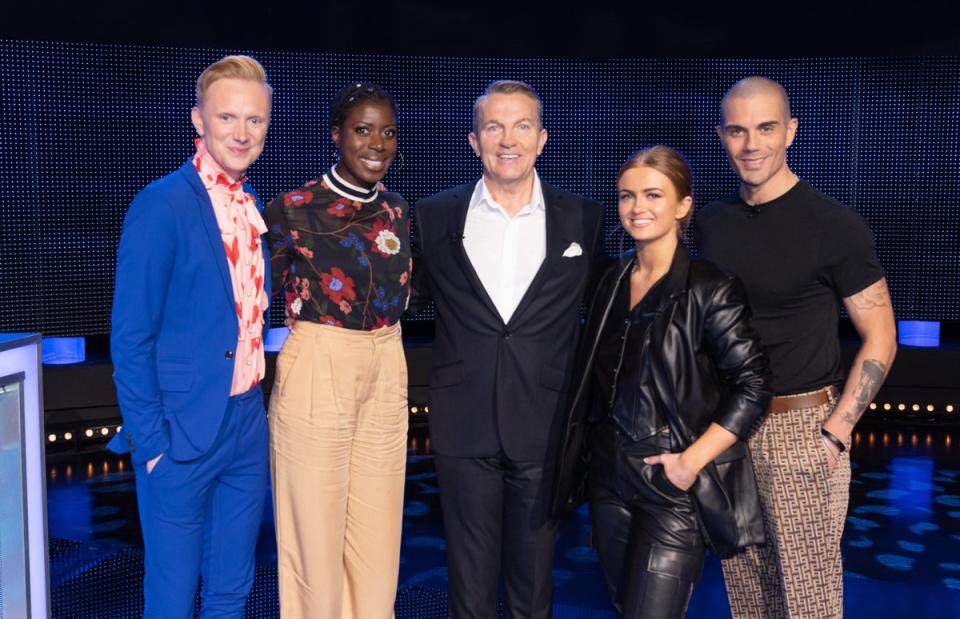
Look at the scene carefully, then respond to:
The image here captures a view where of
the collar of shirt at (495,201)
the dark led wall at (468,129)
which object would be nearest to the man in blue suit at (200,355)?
the collar of shirt at (495,201)

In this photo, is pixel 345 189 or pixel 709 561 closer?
pixel 345 189

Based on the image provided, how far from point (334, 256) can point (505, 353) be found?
535 millimetres

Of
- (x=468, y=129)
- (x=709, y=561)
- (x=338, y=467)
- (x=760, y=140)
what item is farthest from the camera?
(x=468, y=129)

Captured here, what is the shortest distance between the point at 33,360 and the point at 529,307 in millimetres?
1250

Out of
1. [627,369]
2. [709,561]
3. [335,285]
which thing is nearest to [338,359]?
[335,285]

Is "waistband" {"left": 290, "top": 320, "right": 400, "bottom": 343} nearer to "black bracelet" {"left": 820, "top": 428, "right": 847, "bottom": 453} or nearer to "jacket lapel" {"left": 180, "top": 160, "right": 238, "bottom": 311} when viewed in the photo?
"jacket lapel" {"left": 180, "top": 160, "right": 238, "bottom": 311}

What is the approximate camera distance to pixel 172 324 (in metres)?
2.41

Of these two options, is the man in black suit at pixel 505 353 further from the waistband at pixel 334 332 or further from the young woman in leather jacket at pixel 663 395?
the young woman in leather jacket at pixel 663 395

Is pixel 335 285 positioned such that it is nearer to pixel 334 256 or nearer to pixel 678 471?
pixel 334 256

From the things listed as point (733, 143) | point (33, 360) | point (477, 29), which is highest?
point (477, 29)

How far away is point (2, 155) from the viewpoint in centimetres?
630

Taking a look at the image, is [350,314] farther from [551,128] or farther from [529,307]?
[551,128]

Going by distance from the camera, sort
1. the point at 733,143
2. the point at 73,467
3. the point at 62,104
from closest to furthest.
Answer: the point at 733,143 → the point at 73,467 → the point at 62,104

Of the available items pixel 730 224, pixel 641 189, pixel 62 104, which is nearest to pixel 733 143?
pixel 730 224
